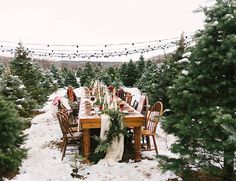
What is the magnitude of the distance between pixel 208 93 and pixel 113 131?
92.1 inches

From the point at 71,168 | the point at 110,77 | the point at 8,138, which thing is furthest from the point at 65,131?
the point at 110,77

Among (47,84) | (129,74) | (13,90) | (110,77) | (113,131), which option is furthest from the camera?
(129,74)

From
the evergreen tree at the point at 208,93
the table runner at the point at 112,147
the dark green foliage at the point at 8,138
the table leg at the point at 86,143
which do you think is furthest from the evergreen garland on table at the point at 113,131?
the evergreen tree at the point at 208,93

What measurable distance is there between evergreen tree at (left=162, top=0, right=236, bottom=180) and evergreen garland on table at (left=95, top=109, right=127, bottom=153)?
1.78m

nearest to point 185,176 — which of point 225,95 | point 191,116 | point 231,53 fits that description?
point 191,116

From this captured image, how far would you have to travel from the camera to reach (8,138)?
17.2 ft

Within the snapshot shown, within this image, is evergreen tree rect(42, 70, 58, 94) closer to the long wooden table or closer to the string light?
the string light

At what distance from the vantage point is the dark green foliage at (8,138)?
5.11 metres

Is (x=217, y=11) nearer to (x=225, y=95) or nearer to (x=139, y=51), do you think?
(x=225, y=95)

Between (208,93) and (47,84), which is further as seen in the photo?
(47,84)

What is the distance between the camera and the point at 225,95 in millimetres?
4598

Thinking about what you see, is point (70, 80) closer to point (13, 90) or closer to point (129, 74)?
point (129, 74)

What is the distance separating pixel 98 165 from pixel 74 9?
15212mm

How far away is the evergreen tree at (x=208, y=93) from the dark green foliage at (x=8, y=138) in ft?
7.66
